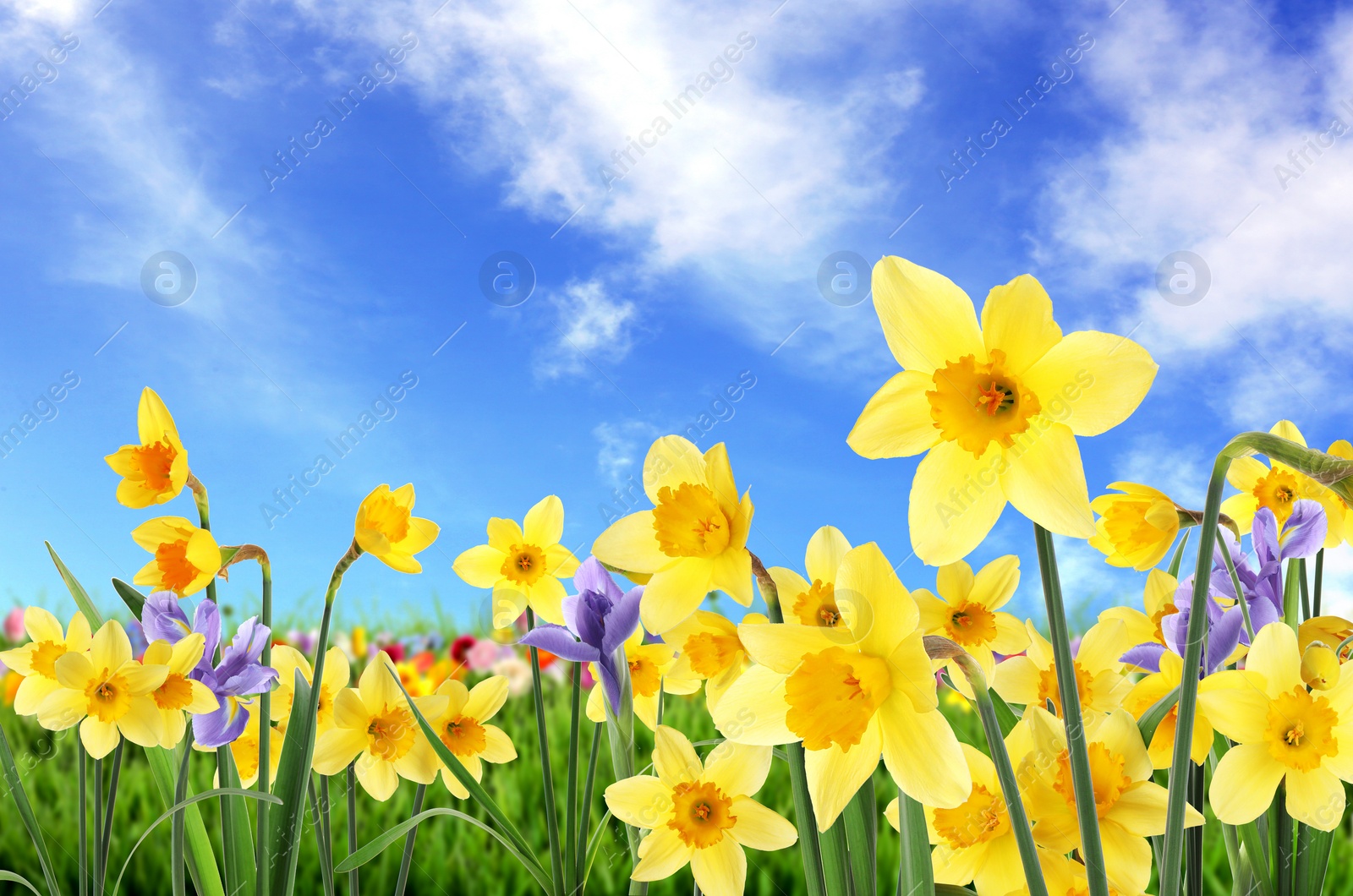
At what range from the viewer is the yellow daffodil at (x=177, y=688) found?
5.47 feet

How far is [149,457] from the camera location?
72.3 inches

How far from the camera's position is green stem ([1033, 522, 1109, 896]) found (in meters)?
0.84

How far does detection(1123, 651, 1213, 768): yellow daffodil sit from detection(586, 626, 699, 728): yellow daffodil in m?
0.71

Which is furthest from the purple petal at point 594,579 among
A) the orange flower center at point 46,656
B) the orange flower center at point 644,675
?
the orange flower center at point 46,656

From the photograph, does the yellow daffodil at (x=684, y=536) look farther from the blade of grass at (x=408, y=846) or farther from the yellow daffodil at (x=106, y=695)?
the yellow daffodil at (x=106, y=695)

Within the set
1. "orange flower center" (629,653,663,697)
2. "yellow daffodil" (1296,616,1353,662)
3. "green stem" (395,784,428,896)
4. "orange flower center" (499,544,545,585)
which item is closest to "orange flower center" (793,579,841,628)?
"orange flower center" (629,653,663,697)

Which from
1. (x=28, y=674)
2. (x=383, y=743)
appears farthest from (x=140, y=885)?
(x=383, y=743)

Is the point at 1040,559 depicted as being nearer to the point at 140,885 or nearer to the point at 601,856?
the point at 601,856

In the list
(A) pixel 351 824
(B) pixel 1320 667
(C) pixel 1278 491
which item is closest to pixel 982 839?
(B) pixel 1320 667

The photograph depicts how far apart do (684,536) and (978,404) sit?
376 millimetres

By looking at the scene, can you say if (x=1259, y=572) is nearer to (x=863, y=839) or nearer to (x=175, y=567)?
(x=863, y=839)

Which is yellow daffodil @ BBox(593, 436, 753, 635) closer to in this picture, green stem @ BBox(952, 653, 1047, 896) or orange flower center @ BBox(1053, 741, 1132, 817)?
green stem @ BBox(952, 653, 1047, 896)

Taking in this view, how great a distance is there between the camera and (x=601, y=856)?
280 centimetres

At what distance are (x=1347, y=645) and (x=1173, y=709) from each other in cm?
49
